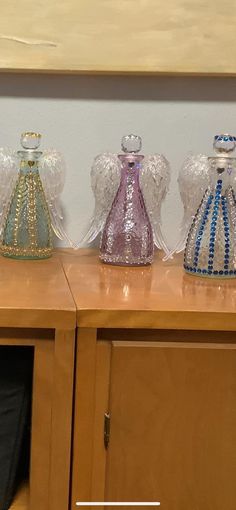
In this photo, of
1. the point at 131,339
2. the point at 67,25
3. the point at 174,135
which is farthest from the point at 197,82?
the point at 131,339

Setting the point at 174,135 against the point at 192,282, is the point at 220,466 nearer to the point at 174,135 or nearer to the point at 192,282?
the point at 192,282

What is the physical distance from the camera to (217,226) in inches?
35.5

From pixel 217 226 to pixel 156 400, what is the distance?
27cm

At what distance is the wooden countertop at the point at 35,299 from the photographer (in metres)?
0.69

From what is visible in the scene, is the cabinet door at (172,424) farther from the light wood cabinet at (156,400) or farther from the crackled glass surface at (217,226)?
the crackled glass surface at (217,226)

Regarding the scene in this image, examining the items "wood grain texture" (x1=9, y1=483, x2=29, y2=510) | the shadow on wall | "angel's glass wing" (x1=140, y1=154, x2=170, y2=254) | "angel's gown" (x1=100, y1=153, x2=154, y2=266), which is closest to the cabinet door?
"wood grain texture" (x1=9, y1=483, x2=29, y2=510)

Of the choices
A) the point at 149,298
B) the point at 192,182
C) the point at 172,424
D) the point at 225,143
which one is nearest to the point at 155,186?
the point at 192,182

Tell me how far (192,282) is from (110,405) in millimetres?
207

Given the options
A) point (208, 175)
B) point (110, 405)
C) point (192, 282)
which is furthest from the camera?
point (208, 175)

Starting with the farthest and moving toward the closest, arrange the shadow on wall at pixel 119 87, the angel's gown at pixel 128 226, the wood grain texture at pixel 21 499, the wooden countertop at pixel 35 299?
the shadow on wall at pixel 119 87
the angel's gown at pixel 128 226
the wood grain texture at pixel 21 499
the wooden countertop at pixel 35 299

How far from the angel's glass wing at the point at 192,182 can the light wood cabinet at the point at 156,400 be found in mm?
283

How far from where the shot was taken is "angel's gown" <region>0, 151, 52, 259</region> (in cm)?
95

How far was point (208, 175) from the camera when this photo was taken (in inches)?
38.8

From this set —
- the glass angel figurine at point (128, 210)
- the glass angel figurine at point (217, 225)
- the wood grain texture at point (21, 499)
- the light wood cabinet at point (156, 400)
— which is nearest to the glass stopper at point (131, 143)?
the glass angel figurine at point (128, 210)
